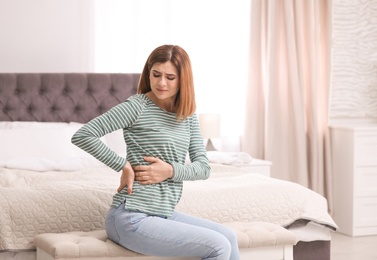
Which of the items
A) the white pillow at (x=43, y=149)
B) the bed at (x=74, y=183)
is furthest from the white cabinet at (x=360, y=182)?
the white pillow at (x=43, y=149)

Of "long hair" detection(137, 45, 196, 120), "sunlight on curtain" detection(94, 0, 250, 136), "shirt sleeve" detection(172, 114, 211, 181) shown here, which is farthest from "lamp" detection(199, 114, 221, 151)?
"long hair" detection(137, 45, 196, 120)

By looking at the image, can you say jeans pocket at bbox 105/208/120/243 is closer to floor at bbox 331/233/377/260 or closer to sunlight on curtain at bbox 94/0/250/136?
floor at bbox 331/233/377/260

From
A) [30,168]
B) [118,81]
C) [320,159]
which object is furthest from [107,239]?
[320,159]

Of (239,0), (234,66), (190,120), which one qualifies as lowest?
(190,120)

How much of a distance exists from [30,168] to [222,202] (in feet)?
4.44

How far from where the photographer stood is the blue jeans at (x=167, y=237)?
2693mm

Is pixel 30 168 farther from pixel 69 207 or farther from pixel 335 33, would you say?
pixel 335 33

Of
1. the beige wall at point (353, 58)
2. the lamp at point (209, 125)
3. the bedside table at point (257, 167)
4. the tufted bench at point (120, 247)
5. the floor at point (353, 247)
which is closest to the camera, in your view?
the tufted bench at point (120, 247)

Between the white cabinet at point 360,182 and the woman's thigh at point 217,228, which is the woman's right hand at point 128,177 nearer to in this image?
the woman's thigh at point 217,228

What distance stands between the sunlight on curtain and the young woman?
2687mm

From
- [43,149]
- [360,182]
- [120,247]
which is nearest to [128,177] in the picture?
[120,247]

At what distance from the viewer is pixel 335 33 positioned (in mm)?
6059

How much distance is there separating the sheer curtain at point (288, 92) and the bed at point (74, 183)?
0.74 metres

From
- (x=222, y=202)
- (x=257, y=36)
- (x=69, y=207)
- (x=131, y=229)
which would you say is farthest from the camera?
(x=257, y=36)
